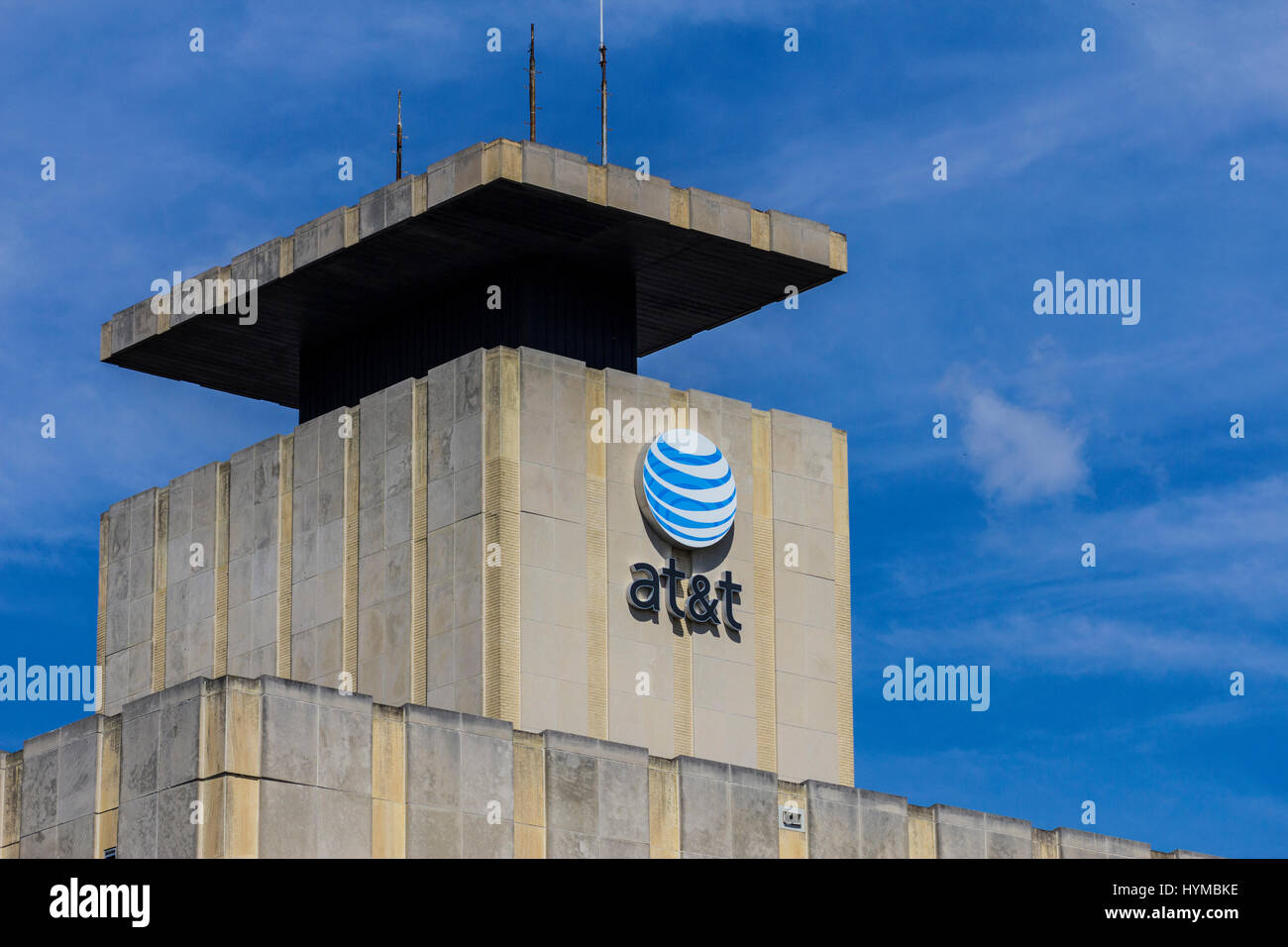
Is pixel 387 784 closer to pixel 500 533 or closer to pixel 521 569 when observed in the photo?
pixel 521 569

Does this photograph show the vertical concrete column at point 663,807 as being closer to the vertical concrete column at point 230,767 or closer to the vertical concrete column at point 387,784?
the vertical concrete column at point 387,784

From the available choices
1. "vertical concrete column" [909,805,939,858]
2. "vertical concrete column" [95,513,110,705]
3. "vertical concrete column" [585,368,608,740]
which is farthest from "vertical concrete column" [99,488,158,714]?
"vertical concrete column" [909,805,939,858]

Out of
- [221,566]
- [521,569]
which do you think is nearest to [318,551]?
[221,566]

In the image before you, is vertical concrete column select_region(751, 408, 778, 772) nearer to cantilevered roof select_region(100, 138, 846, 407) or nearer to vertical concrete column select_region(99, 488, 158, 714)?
cantilevered roof select_region(100, 138, 846, 407)

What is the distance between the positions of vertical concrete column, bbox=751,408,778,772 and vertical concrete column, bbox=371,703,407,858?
45.6 ft

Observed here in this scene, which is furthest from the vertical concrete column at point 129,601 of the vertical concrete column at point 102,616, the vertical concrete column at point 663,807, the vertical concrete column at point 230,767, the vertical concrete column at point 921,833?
the vertical concrete column at point 921,833

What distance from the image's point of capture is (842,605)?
73.5 meters

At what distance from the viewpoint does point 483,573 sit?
2628 inches

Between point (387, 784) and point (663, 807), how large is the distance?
7359mm
